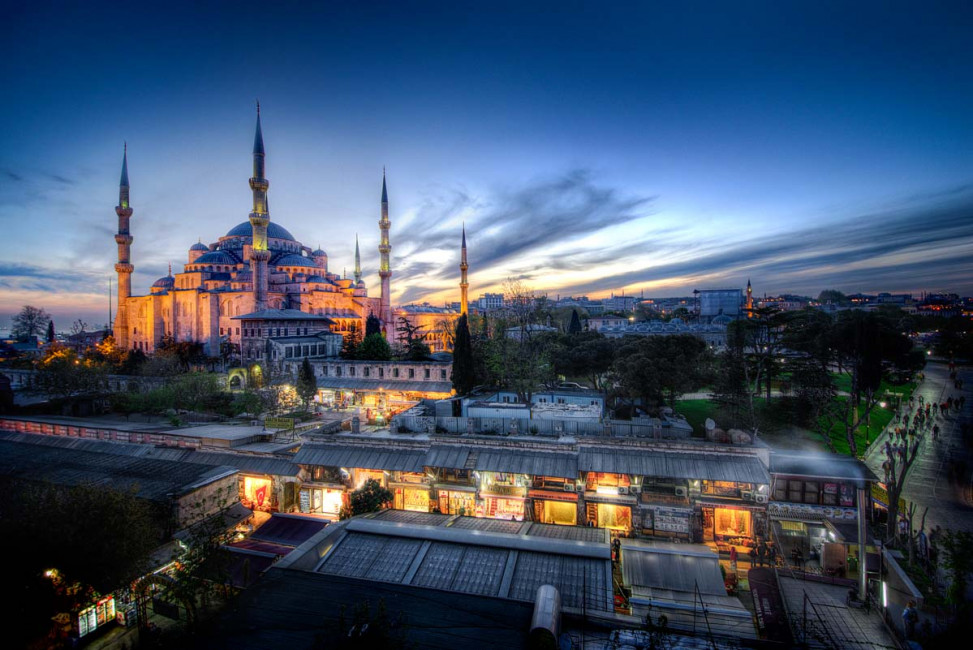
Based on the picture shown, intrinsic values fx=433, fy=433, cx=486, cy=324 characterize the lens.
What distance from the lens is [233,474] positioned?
15.0m

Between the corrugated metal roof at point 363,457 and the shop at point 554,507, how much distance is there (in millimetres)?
4145

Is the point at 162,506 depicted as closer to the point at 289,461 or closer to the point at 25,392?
the point at 289,461

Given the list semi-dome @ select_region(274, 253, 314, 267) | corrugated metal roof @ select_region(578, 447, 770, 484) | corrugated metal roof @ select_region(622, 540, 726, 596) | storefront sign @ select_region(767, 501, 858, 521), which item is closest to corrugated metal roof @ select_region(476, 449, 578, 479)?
corrugated metal roof @ select_region(578, 447, 770, 484)

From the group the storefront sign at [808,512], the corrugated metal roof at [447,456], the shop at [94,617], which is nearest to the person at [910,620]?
the storefront sign at [808,512]

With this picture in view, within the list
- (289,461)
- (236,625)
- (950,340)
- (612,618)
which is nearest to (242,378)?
(289,461)

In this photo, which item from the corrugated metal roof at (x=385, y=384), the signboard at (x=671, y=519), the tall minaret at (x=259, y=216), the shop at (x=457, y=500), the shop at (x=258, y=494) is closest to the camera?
A: the signboard at (x=671, y=519)

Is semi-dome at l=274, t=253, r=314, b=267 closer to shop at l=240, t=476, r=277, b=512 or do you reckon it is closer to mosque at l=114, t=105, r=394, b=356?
mosque at l=114, t=105, r=394, b=356

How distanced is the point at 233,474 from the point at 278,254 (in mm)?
56654

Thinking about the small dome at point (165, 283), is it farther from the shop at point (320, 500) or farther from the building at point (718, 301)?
the building at point (718, 301)

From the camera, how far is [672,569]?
10203 millimetres

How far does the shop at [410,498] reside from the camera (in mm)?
15289

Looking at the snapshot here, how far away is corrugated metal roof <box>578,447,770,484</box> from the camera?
1304 cm

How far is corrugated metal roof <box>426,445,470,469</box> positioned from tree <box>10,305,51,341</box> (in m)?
98.9

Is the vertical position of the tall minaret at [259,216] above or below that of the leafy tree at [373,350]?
above
